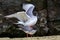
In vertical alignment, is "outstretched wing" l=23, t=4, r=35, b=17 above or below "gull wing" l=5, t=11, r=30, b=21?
above

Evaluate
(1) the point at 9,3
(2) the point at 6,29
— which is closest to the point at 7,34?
(2) the point at 6,29

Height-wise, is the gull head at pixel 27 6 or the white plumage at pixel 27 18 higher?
the gull head at pixel 27 6

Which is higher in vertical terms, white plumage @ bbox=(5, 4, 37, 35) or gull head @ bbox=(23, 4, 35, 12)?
gull head @ bbox=(23, 4, 35, 12)

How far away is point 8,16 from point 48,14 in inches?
15.2

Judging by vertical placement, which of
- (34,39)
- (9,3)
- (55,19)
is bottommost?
(34,39)

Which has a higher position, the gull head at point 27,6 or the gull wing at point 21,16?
the gull head at point 27,6

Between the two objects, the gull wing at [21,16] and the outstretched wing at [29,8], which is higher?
the outstretched wing at [29,8]

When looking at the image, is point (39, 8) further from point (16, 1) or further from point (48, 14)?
point (16, 1)

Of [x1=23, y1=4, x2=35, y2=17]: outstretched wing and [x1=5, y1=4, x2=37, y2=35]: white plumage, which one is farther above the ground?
[x1=23, y1=4, x2=35, y2=17]: outstretched wing

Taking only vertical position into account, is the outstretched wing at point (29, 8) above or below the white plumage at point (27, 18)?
above

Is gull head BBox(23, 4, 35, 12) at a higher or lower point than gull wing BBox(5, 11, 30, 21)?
higher

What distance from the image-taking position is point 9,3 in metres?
1.84

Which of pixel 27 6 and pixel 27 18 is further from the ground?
pixel 27 6

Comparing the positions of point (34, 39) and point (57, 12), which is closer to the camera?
point (34, 39)
